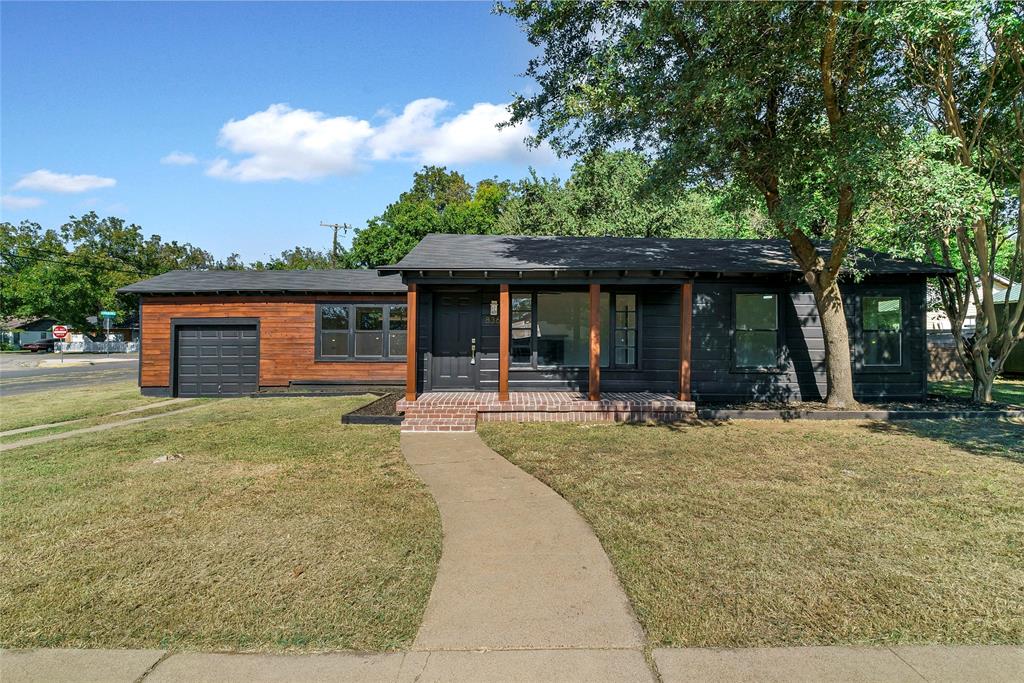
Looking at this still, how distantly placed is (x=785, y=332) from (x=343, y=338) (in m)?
10.9

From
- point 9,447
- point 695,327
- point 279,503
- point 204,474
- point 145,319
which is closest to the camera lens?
point 279,503

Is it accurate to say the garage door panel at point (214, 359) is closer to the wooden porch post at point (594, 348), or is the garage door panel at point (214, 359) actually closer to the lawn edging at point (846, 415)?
the wooden porch post at point (594, 348)

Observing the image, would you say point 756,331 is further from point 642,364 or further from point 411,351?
point 411,351

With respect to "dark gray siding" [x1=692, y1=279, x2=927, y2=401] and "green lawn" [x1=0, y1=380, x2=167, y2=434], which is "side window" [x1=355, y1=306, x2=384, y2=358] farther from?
"dark gray siding" [x1=692, y1=279, x2=927, y2=401]

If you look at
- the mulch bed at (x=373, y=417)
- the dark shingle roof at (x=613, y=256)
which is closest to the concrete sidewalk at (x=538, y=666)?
the mulch bed at (x=373, y=417)

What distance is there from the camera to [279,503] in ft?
14.1

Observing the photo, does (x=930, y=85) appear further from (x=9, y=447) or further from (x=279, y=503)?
(x=9, y=447)

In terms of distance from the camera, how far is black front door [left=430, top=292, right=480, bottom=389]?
9.94 meters

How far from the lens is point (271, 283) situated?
12.7 m

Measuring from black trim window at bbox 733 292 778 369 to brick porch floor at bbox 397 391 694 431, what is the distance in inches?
91.5

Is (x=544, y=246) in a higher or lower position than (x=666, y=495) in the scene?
higher

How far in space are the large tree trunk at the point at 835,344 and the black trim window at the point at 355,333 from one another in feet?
31.7

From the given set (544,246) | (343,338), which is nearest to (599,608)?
(544,246)

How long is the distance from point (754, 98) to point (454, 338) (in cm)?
683
